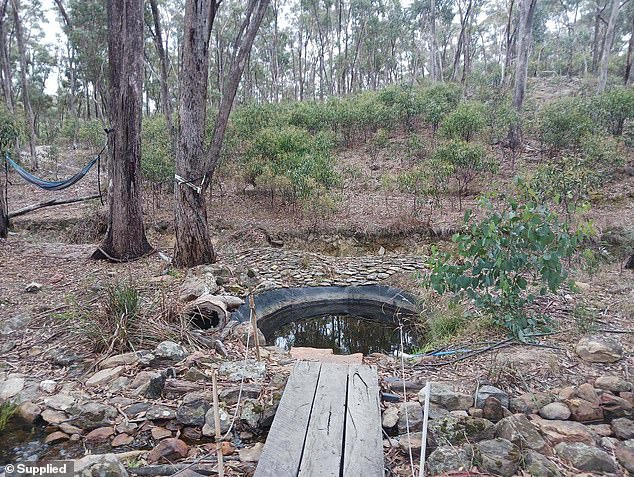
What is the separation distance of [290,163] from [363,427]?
18.5ft

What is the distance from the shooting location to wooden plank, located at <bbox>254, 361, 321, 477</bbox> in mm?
1558

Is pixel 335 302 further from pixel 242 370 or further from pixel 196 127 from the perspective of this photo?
pixel 196 127

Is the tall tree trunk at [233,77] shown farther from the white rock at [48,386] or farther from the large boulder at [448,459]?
the large boulder at [448,459]

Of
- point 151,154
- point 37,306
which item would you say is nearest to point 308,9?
point 151,154

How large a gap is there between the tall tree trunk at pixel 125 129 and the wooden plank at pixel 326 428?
3114 mm

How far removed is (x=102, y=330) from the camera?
254 cm

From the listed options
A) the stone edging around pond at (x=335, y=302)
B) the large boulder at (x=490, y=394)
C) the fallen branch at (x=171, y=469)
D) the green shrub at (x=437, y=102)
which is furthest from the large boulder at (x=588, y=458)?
the green shrub at (x=437, y=102)

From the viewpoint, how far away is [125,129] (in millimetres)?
4395

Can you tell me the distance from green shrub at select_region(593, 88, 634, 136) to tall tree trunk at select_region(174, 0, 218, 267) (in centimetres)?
796

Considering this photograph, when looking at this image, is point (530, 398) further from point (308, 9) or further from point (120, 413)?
point (308, 9)

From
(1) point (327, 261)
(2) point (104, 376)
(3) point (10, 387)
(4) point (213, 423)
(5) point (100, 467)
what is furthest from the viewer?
(1) point (327, 261)

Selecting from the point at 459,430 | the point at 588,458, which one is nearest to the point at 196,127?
the point at 459,430

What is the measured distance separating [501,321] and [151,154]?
6541 millimetres

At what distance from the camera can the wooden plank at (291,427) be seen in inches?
61.3
